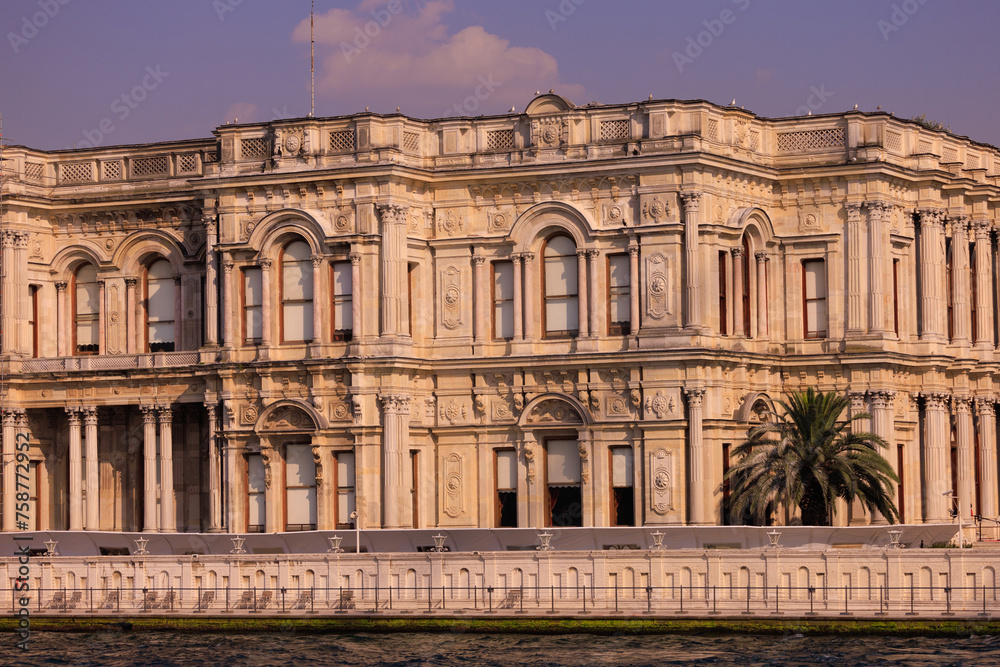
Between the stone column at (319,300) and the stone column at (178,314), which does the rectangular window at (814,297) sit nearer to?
the stone column at (319,300)

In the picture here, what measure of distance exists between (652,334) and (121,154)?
1772 cm

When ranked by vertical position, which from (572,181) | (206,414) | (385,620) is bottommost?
(385,620)

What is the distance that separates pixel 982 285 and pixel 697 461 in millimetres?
13903

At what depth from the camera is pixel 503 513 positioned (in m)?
62.9

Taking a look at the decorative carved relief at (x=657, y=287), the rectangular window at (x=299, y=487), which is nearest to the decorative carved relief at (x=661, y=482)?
the decorative carved relief at (x=657, y=287)

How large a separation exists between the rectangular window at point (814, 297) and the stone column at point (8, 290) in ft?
75.2

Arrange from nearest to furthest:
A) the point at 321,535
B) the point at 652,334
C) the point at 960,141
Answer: the point at 321,535, the point at 652,334, the point at 960,141

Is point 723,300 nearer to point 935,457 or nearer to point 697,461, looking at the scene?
point 697,461

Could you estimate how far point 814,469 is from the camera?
5778 centimetres

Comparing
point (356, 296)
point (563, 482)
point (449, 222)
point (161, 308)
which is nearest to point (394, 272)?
point (356, 296)

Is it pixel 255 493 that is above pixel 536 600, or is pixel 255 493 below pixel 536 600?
above

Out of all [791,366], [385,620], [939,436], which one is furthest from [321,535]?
[939,436]

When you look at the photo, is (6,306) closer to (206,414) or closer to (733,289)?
(206,414)

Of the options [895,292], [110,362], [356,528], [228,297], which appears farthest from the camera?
[110,362]
